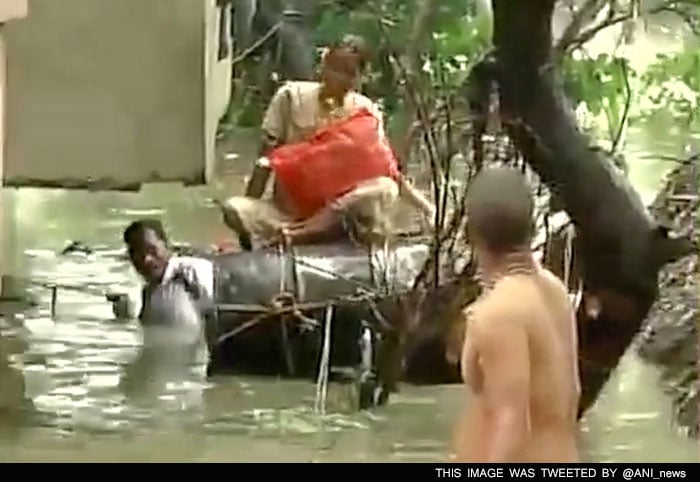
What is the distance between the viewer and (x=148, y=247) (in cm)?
134

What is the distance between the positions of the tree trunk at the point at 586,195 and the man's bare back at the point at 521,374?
3 cm

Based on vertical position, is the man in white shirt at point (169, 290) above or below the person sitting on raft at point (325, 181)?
below

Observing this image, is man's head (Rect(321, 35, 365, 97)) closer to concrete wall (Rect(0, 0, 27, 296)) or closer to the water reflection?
the water reflection

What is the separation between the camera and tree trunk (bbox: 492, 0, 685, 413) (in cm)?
131

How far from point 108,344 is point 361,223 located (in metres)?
0.29

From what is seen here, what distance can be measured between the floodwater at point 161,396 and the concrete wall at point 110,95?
27 mm

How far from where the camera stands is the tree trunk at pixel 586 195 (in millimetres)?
1314

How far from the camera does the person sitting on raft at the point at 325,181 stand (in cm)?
132

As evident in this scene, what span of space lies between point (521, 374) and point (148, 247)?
41 cm

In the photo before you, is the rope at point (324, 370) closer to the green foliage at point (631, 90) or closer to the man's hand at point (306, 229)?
the man's hand at point (306, 229)

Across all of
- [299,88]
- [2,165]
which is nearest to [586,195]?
[299,88]

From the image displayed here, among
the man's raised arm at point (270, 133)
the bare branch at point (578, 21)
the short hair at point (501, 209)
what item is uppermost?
the bare branch at point (578, 21)
